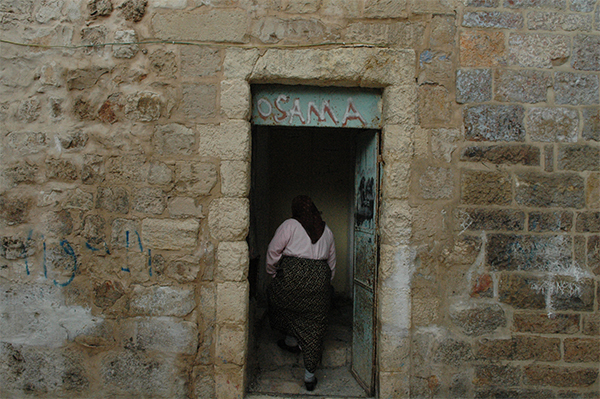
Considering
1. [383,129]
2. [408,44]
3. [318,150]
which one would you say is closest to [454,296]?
[383,129]

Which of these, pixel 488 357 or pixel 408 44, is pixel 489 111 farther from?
pixel 488 357

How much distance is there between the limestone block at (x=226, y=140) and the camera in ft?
8.56

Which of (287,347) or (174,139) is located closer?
(174,139)

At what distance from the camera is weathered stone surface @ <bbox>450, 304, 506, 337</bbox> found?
8.54ft

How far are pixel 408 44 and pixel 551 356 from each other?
237 centimetres

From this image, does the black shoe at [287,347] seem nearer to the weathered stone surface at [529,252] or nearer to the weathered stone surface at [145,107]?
the weathered stone surface at [529,252]

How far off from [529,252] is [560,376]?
88 cm

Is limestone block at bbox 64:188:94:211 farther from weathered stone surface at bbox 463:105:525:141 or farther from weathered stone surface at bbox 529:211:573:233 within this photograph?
weathered stone surface at bbox 529:211:573:233

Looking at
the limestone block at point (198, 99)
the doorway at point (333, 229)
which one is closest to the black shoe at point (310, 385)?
the doorway at point (333, 229)

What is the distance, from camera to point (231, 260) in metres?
2.61

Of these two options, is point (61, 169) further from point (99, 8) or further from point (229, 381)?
point (229, 381)

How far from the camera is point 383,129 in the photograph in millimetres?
2686

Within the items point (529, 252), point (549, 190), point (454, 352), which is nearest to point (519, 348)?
point (454, 352)

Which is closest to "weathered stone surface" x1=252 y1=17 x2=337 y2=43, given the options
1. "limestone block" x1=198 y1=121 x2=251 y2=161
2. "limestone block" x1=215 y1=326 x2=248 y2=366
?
"limestone block" x1=198 y1=121 x2=251 y2=161
